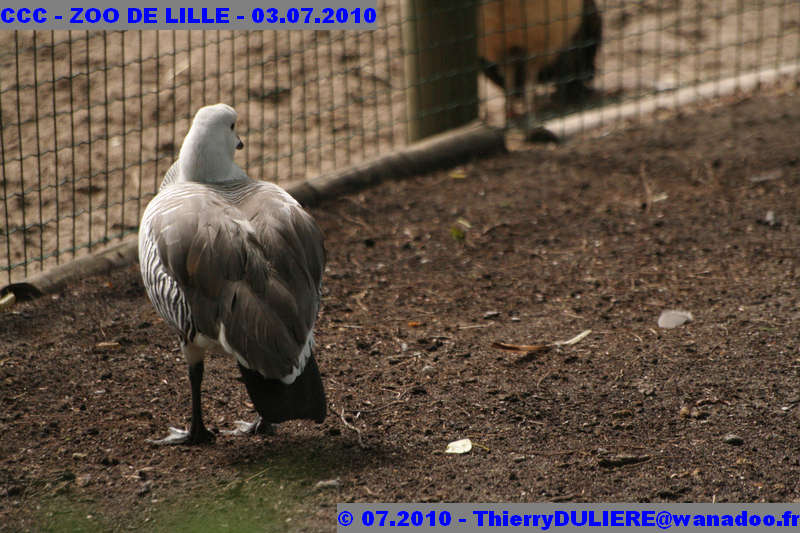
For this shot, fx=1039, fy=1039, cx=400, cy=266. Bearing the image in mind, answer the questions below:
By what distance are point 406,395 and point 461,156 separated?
2.86 m

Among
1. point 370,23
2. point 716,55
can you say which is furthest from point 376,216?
point 716,55

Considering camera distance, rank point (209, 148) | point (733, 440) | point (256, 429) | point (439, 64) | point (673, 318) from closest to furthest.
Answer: point (733, 440), point (256, 429), point (209, 148), point (673, 318), point (439, 64)

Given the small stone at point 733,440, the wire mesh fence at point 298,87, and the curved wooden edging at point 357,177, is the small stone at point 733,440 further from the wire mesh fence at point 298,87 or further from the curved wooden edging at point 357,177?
the wire mesh fence at point 298,87

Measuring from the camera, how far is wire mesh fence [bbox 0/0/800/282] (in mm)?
5758

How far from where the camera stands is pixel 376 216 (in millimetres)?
5762

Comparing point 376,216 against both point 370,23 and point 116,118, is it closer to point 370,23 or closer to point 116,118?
point 370,23

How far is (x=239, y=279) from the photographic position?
10.9ft

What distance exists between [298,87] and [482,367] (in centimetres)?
373

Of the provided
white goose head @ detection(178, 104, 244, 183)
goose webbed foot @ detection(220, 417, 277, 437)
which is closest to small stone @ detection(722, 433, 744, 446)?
goose webbed foot @ detection(220, 417, 277, 437)

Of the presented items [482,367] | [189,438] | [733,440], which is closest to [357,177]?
[482,367]

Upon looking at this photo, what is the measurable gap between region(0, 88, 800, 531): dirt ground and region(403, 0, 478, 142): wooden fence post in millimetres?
656

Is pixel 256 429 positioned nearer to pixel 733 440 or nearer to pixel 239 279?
pixel 239 279

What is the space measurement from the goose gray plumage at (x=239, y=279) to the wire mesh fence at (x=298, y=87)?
5.59 ft

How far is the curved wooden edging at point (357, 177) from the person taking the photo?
188 inches
